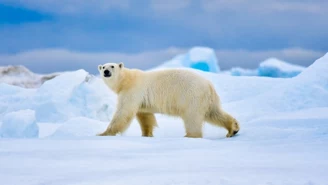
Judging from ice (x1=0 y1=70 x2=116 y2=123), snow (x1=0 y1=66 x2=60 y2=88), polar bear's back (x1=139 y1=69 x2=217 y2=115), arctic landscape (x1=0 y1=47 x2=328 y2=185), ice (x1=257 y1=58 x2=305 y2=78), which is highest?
ice (x1=257 y1=58 x2=305 y2=78)

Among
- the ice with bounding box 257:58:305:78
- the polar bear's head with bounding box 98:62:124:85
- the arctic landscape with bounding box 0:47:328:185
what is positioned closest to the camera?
the arctic landscape with bounding box 0:47:328:185

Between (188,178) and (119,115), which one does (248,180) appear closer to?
(188,178)

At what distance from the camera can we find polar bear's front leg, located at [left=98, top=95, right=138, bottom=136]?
5930mm

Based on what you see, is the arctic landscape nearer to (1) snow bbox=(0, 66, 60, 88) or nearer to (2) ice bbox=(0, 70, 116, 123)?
(2) ice bbox=(0, 70, 116, 123)

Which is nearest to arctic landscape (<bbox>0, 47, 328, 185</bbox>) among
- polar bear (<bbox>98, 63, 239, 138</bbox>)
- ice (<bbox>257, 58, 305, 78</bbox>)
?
polar bear (<bbox>98, 63, 239, 138</bbox>)

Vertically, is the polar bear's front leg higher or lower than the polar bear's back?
lower

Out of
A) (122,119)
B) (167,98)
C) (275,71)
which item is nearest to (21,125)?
(122,119)

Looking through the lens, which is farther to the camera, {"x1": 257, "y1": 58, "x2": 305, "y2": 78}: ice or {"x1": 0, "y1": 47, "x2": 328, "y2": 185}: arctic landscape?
{"x1": 257, "y1": 58, "x2": 305, "y2": 78}: ice

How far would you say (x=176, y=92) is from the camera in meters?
5.91

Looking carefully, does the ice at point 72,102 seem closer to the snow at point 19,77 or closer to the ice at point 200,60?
the snow at point 19,77

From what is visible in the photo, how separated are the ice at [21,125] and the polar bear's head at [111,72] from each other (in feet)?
8.05

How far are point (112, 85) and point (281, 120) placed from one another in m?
2.46

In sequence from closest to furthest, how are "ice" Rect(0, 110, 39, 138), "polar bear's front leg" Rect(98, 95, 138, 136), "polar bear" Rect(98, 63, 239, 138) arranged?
"polar bear" Rect(98, 63, 239, 138)
"polar bear's front leg" Rect(98, 95, 138, 136)
"ice" Rect(0, 110, 39, 138)

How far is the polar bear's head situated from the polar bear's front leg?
48 cm
